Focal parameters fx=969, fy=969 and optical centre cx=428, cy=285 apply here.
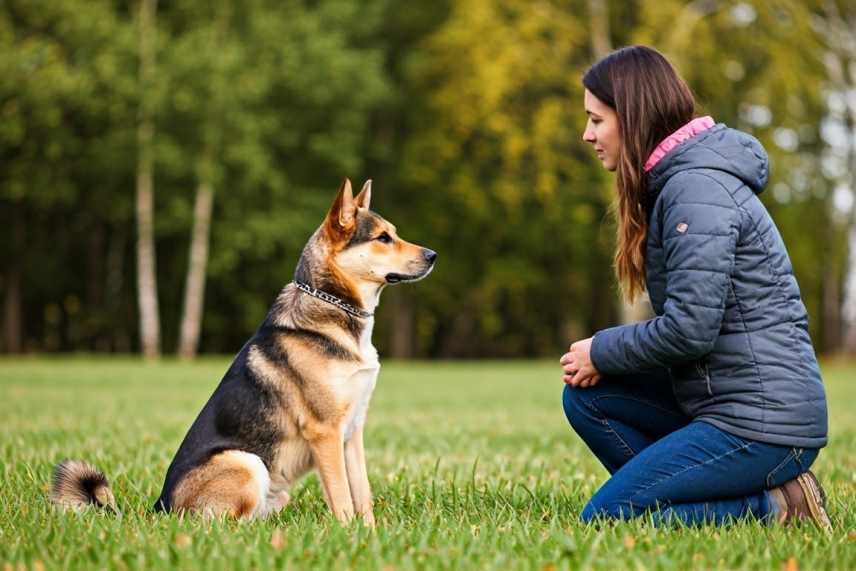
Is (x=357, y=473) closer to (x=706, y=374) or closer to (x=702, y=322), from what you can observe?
(x=706, y=374)

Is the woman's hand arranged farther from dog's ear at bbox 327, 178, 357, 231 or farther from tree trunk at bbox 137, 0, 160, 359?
tree trunk at bbox 137, 0, 160, 359

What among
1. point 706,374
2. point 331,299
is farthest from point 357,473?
point 706,374

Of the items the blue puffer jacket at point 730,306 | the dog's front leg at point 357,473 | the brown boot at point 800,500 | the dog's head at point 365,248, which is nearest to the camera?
the blue puffer jacket at point 730,306

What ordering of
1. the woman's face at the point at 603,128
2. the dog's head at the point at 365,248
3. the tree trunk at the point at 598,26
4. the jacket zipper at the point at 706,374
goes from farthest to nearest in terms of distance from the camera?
the tree trunk at the point at 598,26 < the dog's head at the point at 365,248 < the woman's face at the point at 603,128 < the jacket zipper at the point at 706,374

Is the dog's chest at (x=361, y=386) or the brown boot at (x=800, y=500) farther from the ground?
the dog's chest at (x=361, y=386)

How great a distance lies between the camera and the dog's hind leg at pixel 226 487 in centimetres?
432

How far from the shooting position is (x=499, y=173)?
102ft

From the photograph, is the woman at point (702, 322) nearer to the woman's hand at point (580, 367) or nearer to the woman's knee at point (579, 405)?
the woman's hand at point (580, 367)

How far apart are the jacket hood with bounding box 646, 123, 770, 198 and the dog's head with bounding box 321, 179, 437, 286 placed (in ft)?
5.29

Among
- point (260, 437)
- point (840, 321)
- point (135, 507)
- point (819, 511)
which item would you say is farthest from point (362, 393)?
point (840, 321)

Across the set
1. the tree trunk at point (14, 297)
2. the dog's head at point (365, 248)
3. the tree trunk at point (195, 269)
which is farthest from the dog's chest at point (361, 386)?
the tree trunk at point (14, 297)

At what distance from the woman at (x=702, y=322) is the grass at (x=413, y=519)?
0.76 feet

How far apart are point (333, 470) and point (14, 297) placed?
28081mm

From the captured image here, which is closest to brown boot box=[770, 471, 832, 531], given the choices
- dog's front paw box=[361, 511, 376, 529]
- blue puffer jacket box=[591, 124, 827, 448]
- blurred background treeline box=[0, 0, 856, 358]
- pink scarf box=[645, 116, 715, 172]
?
blue puffer jacket box=[591, 124, 827, 448]
